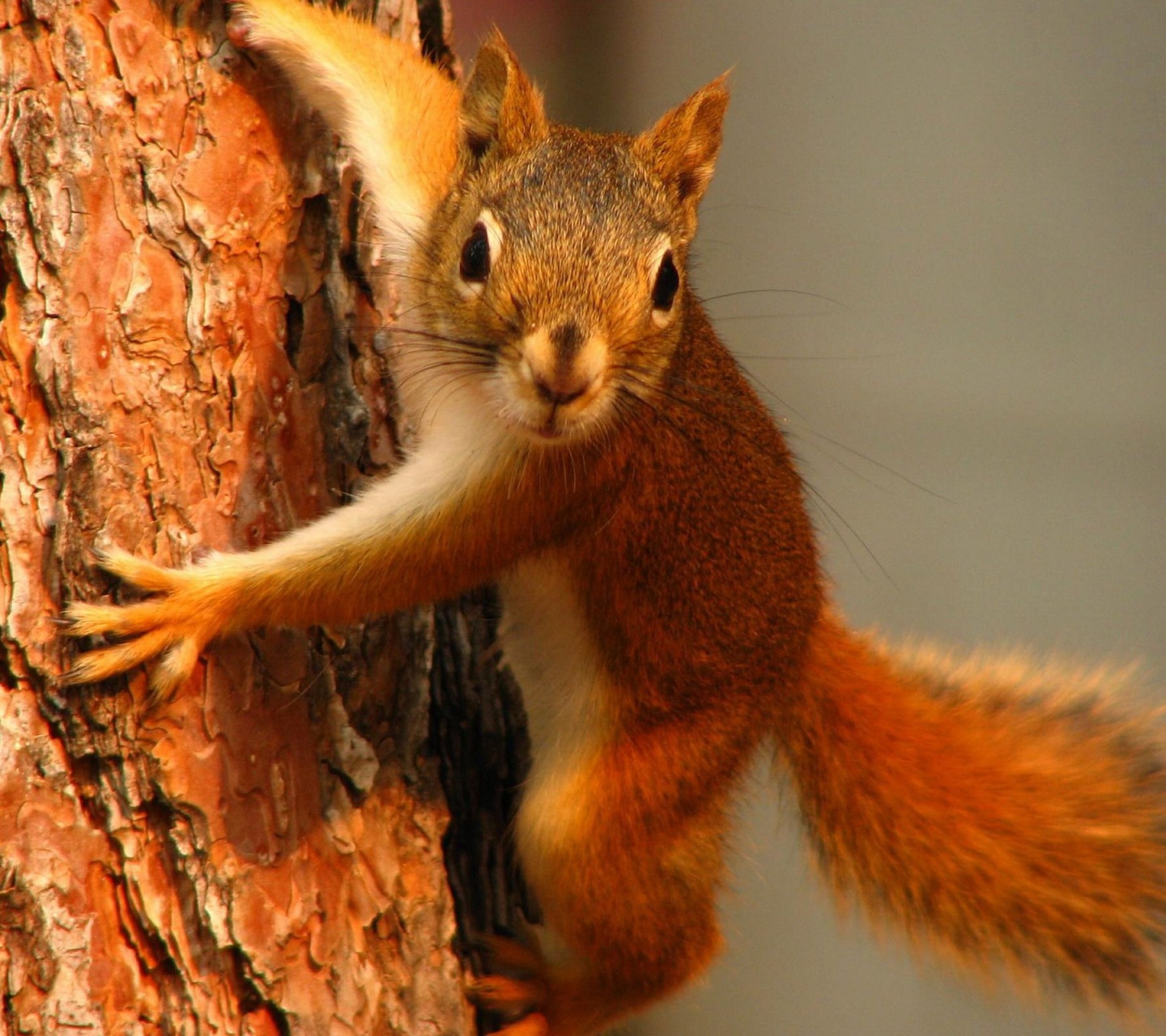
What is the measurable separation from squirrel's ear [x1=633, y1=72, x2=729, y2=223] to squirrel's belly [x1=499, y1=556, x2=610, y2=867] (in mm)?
556

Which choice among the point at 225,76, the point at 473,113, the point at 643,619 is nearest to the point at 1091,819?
the point at 643,619

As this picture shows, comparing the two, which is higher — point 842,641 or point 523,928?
point 842,641

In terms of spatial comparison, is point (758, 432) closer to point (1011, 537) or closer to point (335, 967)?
point (335, 967)

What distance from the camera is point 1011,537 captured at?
2986 millimetres

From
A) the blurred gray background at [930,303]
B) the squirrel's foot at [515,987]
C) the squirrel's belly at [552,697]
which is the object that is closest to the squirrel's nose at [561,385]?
the squirrel's belly at [552,697]

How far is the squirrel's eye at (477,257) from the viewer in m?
1.46

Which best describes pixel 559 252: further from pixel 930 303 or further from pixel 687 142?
pixel 930 303

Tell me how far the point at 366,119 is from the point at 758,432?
0.72 meters

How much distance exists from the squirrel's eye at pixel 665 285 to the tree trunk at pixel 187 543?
0.46 meters

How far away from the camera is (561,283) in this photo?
4.49 feet

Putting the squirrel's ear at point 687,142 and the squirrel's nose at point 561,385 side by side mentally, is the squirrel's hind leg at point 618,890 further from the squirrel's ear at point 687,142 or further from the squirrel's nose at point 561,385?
the squirrel's ear at point 687,142

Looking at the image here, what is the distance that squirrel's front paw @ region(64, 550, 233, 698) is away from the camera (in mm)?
1397

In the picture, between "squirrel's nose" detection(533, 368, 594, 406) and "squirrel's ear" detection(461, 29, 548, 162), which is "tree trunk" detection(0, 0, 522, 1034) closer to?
"squirrel's ear" detection(461, 29, 548, 162)

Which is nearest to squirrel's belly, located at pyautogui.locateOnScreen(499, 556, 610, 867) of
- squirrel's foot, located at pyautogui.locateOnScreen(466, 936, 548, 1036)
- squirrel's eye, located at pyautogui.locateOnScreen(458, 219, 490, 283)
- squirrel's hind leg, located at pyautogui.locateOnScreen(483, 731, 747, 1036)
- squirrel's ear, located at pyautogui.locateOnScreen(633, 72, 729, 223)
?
squirrel's hind leg, located at pyautogui.locateOnScreen(483, 731, 747, 1036)
